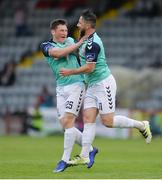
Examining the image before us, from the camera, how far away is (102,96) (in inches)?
508

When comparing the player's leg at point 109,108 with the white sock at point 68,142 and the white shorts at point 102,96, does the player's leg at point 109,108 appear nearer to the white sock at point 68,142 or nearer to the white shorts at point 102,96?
the white shorts at point 102,96

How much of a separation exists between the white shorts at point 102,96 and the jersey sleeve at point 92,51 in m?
0.52

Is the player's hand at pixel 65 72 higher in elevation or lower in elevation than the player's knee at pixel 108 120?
higher

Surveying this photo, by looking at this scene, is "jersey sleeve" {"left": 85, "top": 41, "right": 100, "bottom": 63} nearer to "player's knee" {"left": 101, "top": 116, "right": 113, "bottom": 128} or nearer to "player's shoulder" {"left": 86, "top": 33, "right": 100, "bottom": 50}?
"player's shoulder" {"left": 86, "top": 33, "right": 100, "bottom": 50}

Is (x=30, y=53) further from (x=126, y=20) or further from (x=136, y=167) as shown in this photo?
(x=136, y=167)

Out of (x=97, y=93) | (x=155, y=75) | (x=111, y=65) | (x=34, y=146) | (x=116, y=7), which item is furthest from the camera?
(x=116, y=7)

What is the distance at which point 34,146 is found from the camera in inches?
847

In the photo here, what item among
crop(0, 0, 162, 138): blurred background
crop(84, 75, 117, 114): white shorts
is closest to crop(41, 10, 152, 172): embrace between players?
crop(84, 75, 117, 114): white shorts

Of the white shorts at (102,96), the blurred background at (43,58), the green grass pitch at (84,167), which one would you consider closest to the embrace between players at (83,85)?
the white shorts at (102,96)

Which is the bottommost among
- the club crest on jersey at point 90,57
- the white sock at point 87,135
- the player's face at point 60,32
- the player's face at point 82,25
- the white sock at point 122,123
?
the white sock at point 87,135

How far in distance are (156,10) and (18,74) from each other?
6225 mm

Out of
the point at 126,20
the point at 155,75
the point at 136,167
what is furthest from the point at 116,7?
the point at 136,167

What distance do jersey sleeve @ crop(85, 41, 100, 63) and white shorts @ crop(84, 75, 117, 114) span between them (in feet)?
1.70

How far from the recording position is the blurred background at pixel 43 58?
28.9 m
